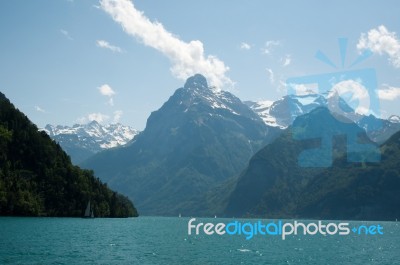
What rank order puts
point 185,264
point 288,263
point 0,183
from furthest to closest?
point 0,183 → point 288,263 → point 185,264

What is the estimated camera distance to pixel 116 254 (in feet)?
317

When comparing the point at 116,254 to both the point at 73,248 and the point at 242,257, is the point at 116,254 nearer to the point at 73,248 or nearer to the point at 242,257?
the point at 73,248

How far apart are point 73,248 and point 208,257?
29072mm

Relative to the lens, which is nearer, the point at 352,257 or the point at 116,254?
the point at 116,254

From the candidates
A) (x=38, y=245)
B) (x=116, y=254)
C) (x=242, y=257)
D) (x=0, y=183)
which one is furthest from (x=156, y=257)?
(x=0, y=183)

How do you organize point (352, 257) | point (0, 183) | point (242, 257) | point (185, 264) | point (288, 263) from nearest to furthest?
point (185, 264), point (288, 263), point (242, 257), point (352, 257), point (0, 183)

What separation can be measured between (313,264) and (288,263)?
4956mm

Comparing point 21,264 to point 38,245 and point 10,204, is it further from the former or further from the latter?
point 10,204

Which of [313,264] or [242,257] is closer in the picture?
[313,264]

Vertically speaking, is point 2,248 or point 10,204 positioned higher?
point 10,204

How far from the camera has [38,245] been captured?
99.6 metres

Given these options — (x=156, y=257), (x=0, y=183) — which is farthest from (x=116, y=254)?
(x=0, y=183)

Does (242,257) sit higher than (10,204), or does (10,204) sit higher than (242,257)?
(10,204)

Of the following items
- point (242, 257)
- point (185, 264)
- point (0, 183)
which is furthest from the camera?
point (0, 183)
